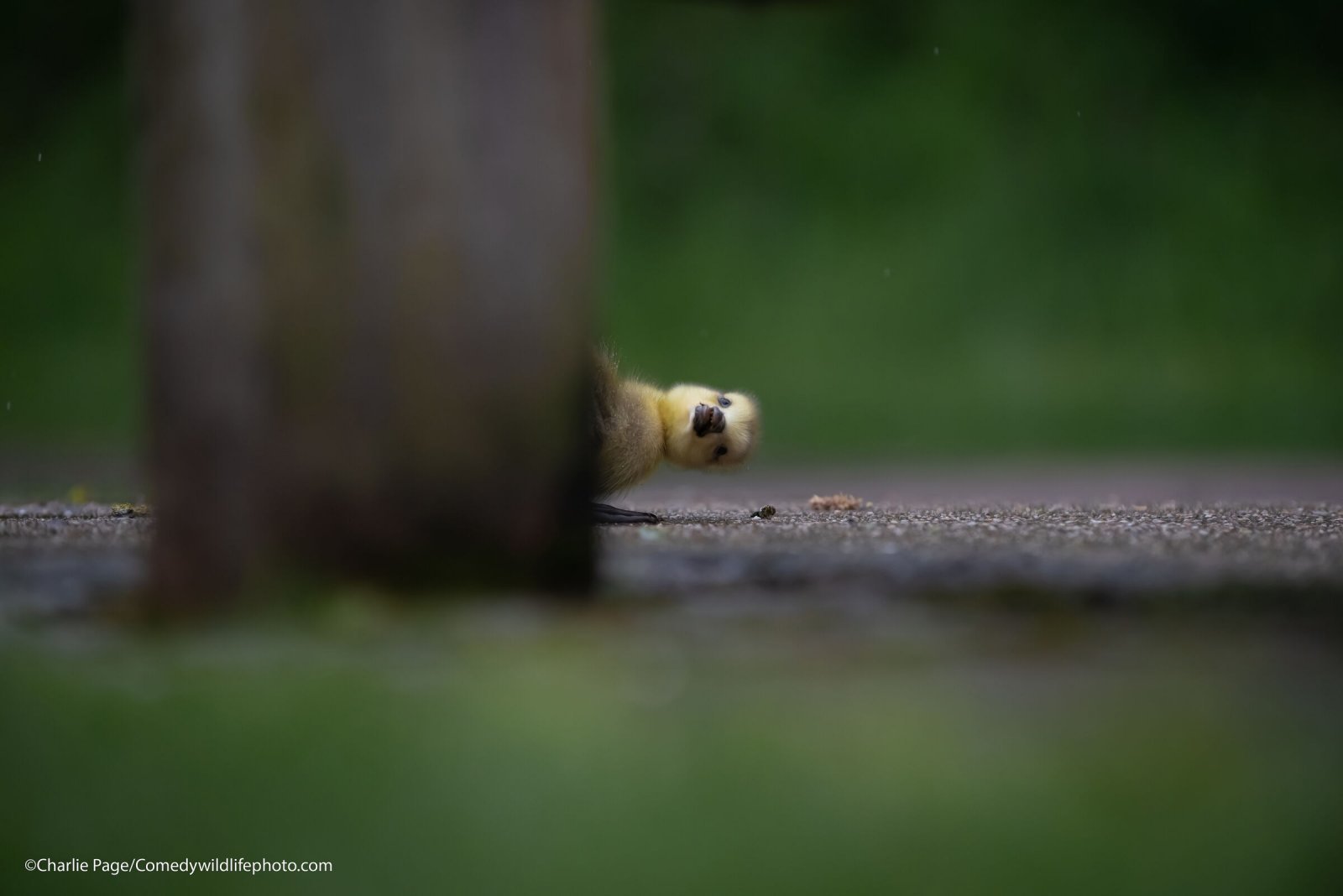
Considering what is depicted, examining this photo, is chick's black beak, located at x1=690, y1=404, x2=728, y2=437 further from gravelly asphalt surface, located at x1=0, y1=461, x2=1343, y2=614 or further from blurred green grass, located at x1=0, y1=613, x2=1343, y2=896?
blurred green grass, located at x1=0, y1=613, x2=1343, y2=896

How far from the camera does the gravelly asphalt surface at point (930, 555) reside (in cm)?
193

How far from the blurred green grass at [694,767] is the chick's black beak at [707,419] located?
6.87 ft

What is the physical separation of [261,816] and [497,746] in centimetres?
25

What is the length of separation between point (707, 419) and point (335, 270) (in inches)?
78.7

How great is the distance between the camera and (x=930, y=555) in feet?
7.29

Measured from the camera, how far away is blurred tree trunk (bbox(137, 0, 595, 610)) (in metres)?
1.78

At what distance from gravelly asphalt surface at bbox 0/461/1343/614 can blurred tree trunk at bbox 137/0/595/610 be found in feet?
1.00

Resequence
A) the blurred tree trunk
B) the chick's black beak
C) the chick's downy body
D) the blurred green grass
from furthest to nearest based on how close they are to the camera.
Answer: the chick's black beak < the chick's downy body < the blurred tree trunk < the blurred green grass

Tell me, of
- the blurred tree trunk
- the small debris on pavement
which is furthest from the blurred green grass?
the small debris on pavement

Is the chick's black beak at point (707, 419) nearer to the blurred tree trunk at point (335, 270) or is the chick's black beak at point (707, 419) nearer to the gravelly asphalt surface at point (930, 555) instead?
the gravelly asphalt surface at point (930, 555)

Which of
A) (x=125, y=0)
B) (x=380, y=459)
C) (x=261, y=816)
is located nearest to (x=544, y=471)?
(x=380, y=459)

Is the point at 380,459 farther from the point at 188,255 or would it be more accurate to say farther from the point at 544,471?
the point at 188,255

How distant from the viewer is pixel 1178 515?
3.19m

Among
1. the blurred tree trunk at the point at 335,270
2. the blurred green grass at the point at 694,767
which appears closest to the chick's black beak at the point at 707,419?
the blurred tree trunk at the point at 335,270
